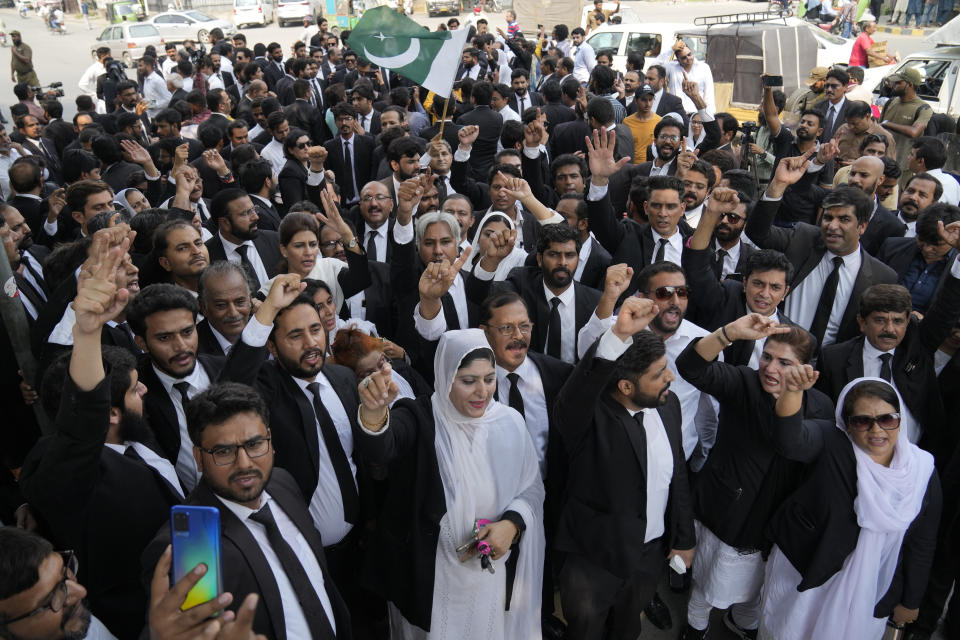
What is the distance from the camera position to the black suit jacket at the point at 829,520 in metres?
3.20

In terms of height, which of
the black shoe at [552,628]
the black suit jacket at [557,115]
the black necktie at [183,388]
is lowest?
the black shoe at [552,628]

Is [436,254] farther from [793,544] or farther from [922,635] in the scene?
[922,635]

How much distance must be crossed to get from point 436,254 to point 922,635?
10.8 feet

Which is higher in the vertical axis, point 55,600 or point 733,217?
point 733,217

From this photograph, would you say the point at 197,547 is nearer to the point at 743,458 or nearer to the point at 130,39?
the point at 743,458

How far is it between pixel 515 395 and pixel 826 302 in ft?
7.57

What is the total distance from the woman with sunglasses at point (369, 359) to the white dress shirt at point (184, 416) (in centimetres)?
69

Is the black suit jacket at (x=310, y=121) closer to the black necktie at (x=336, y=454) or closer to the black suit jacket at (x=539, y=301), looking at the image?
the black suit jacket at (x=539, y=301)

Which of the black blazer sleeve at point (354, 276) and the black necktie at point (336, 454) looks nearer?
the black necktie at point (336, 454)

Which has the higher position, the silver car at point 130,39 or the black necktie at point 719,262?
the silver car at point 130,39

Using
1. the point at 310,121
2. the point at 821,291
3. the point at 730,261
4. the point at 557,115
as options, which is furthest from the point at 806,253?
the point at 310,121

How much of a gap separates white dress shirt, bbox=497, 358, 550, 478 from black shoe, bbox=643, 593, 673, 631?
114cm

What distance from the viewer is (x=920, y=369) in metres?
3.94

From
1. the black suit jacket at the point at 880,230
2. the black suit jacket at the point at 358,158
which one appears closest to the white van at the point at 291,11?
the black suit jacket at the point at 358,158
